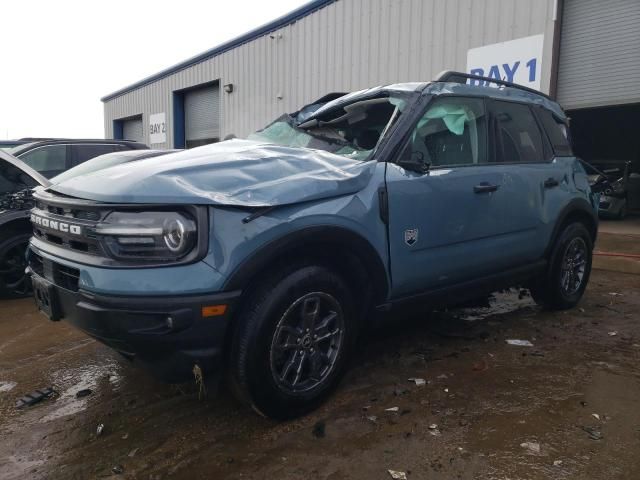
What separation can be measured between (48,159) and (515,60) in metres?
7.79

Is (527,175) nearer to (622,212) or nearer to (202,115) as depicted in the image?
(622,212)

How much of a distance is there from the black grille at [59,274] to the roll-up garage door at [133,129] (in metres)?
23.1

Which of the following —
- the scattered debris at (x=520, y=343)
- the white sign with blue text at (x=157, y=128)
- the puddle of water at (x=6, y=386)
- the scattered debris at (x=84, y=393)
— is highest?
the white sign with blue text at (x=157, y=128)

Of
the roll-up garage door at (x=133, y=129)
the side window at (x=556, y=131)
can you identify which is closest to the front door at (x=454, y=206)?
the side window at (x=556, y=131)

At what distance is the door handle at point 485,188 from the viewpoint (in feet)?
10.6

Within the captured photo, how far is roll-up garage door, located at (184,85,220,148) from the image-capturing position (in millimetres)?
18125

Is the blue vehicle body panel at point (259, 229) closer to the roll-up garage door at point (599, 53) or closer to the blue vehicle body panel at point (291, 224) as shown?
the blue vehicle body panel at point (291, 224)

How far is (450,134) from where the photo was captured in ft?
10.8

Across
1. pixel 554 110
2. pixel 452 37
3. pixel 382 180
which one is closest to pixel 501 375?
pixel 382 180

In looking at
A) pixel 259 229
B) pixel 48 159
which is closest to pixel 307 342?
pixel 259 229

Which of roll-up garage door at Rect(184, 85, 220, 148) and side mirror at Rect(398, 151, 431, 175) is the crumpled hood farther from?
roll-up garage door at Rect(184, 85, 220, 148)

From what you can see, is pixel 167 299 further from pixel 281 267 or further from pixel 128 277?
pixel 281 267

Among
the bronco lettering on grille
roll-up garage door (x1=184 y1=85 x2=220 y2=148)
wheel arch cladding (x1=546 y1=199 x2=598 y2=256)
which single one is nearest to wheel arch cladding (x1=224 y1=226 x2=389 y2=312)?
the bronco lettering on grille

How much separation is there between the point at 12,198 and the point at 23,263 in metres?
0.64
